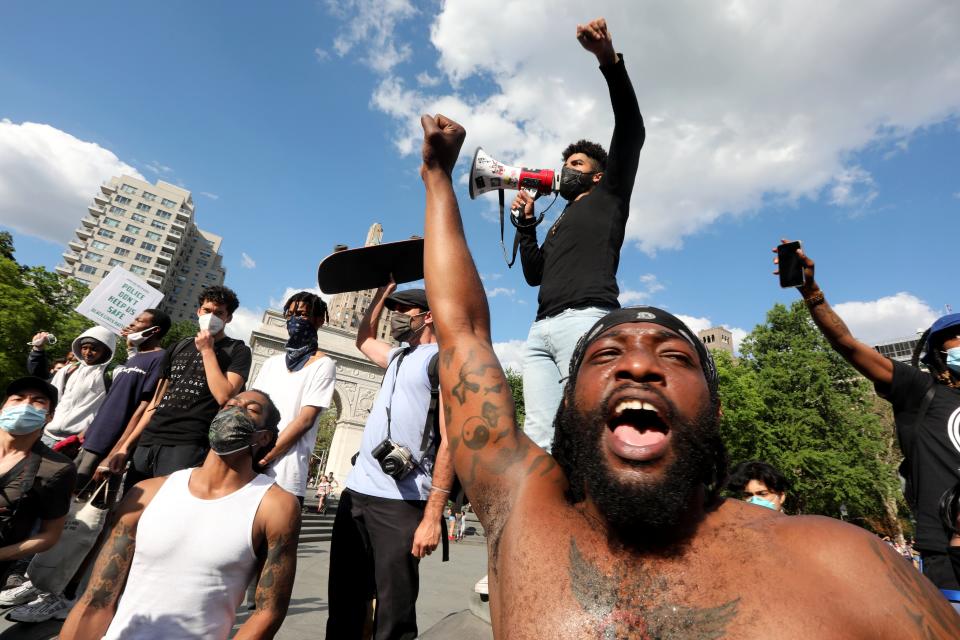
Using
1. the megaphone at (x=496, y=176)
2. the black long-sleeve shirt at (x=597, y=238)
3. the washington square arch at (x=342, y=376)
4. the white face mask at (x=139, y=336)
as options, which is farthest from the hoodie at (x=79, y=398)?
the washington square arch at (x=342, y=376)

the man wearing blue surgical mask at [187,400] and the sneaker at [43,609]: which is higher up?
the man wearing blue surgical mask at [187,400]

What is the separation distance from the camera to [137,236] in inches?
4058

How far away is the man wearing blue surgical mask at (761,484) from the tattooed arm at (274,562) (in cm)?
392

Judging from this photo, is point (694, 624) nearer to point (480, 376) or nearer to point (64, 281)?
point (480, 376)

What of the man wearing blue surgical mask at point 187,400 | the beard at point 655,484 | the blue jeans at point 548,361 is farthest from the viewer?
the man wearing blue surgical mask at point 187,400

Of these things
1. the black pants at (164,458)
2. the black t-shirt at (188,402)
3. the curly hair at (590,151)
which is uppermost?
the curly hair at (590,151)

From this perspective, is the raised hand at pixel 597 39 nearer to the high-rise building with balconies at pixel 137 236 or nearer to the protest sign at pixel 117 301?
the protest sign at pixel 117 301

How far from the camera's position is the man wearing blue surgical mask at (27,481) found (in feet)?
11.5

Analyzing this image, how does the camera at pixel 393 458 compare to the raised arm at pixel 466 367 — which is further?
the camera at pixel 393 458

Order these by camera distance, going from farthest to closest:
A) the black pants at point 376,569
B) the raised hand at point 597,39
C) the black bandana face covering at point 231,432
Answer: the black bandana face covering at point 231,432
the black pants at point 376,569
the raised hand at point 597,39

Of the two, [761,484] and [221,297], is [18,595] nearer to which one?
[221,297]

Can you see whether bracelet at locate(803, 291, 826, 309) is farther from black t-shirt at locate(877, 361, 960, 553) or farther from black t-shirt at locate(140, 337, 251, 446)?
black t-shirt at locate(140, 337, 251, 446)

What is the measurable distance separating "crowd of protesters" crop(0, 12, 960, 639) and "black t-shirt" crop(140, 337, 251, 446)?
0.07 feet

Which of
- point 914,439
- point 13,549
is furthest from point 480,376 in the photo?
point 13,549
